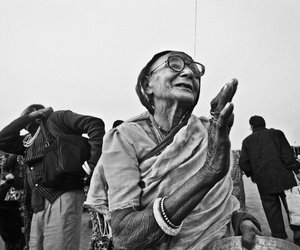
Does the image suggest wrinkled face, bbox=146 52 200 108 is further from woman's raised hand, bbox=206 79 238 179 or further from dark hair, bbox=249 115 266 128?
dark hair, bbox=249 115 266 128

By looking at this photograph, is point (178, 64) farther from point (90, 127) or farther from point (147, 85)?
point (90, 127)

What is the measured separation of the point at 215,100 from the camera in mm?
997

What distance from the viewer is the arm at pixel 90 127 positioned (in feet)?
8.34

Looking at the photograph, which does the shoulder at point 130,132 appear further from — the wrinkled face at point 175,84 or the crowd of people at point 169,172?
the wrinkled face at point 175,84

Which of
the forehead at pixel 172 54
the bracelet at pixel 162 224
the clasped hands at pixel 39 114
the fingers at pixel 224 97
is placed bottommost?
the bracelet at pixel 162 224

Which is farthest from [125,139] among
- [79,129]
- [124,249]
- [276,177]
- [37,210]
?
[276,177]

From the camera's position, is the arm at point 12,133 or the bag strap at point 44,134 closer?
the bag strap at point 44,134

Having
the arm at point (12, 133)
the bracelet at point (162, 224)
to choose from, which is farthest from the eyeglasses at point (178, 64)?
the arm at point (12, 133)

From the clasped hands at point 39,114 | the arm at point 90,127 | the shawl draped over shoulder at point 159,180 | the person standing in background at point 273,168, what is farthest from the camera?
the person standing in background at point 273,168

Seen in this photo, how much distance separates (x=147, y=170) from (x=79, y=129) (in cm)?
165

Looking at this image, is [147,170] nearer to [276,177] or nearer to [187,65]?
[187,65]

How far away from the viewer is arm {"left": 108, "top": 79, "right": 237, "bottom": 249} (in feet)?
3.17

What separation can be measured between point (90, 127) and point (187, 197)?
5.87 feet

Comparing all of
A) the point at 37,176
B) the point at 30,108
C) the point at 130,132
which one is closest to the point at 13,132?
the point at 30,108
